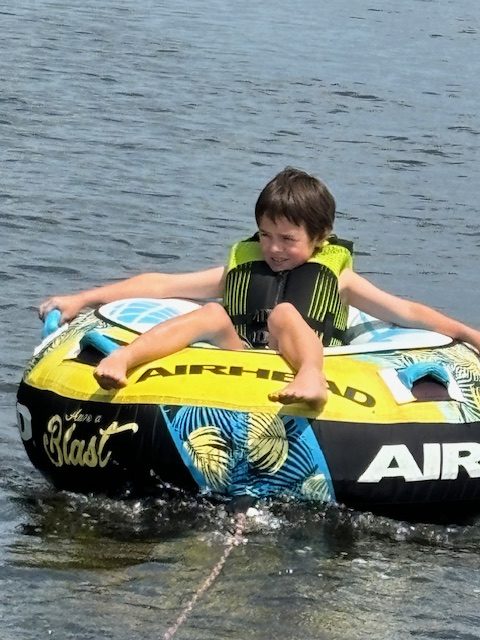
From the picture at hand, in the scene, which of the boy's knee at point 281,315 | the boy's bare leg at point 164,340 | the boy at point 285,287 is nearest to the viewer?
the boy's bare leg at point 164,340

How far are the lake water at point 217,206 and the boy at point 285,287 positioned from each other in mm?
692

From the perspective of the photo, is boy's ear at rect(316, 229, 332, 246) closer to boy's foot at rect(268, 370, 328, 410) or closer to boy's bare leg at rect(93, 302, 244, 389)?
boy's bare leg at rect(93, 302, 244, 389)

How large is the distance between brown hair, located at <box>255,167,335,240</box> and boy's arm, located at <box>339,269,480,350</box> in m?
0.27

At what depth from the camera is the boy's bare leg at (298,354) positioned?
16.4 ft

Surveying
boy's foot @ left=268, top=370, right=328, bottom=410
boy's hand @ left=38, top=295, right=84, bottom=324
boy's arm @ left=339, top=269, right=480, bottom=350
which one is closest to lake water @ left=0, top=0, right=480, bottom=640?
boy's foot @ left=268, top=370, right=328, bottom=410

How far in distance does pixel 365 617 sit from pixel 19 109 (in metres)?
9.40

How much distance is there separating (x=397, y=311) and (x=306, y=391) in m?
1.02

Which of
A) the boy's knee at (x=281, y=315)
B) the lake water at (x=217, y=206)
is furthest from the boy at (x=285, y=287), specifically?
the lake water at (x=217, y=206)

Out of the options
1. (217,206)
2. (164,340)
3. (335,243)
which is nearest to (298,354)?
(164,340)

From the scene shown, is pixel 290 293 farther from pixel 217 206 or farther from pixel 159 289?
pixel 217 206

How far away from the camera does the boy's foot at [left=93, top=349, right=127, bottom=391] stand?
5.16 m

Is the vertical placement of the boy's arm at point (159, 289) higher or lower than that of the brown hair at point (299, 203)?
lower

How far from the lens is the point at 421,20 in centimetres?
2117

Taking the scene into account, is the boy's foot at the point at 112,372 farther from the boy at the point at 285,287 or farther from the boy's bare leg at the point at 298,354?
the boy's bare leg at the point at 298,354
